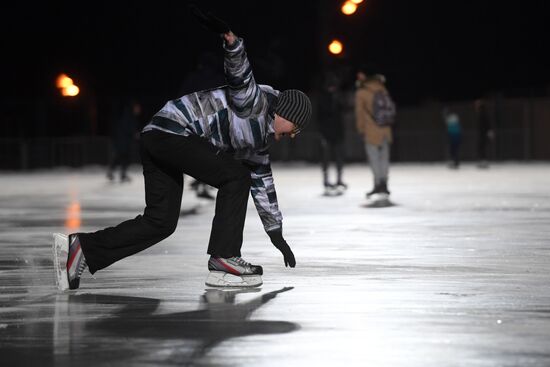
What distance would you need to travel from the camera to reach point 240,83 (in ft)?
30.7

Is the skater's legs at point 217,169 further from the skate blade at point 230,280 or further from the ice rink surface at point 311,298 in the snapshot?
the ice rink surface at point 311,298

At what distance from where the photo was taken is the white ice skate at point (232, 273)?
391 inches

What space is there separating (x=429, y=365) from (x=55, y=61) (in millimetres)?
39439

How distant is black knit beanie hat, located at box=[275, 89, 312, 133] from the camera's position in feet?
31.7

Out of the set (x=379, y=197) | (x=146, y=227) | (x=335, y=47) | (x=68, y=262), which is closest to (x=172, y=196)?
(x=146, y=227)

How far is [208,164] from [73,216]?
887 cm

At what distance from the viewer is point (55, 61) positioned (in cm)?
4519

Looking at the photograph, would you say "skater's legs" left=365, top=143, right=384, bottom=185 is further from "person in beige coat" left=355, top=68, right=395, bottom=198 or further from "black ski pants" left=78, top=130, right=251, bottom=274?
"black ski pants" left=78, top=130, right=251, bottom=274

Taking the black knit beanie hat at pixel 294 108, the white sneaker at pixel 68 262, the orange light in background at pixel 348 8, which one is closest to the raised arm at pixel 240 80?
the black knit beanie hat at pixel 294 108

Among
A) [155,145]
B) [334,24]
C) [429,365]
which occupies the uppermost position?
[334,24]

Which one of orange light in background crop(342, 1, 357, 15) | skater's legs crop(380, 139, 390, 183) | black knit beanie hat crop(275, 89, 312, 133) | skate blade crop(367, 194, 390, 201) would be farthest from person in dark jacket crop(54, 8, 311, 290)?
orange light in background crop(342, 1, 357, 15)

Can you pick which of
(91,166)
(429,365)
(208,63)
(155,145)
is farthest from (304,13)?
(429,365)

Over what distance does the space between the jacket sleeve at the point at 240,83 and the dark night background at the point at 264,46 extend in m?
31.4

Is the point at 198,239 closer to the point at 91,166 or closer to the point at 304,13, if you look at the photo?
the point at 91,166
